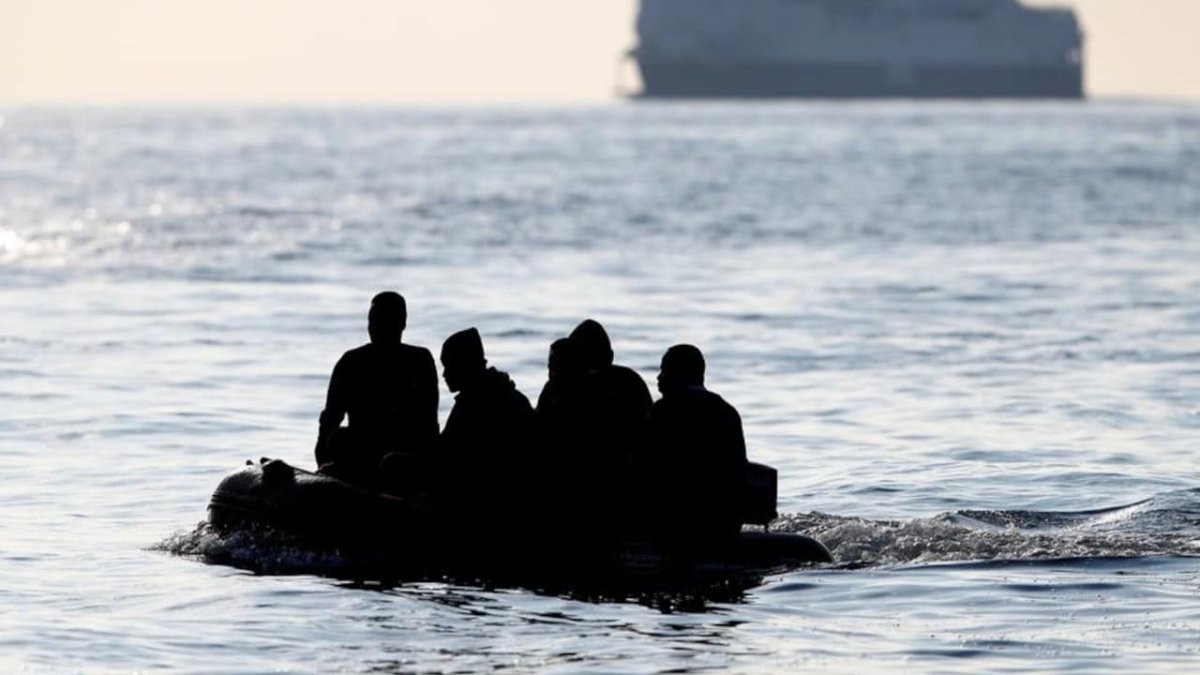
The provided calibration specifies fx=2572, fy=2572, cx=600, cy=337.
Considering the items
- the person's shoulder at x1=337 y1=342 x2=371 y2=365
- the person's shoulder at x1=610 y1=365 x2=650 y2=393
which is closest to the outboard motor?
the person's shoulder at x1=610 y1=365 x2=650 y2=393

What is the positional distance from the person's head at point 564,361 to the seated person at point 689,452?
533mm

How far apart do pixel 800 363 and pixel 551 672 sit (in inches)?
548

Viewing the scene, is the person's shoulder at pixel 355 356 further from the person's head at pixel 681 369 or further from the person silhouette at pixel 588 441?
the person's head at pixel 681 369

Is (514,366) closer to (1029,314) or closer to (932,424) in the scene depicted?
(932,424)

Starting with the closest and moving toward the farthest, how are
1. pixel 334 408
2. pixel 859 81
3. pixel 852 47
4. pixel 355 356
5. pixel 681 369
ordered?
1. pixel 681 369
2. pixel 355 356
3. pixel 334 408
4. pixel 852 47
5. pixel 859 81

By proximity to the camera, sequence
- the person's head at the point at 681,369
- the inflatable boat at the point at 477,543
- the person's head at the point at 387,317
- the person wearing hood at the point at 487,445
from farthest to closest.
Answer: the person's head at the point at 387,317 → the person wearing hood at the point at 487,445 → the inflatable boat at the point at 477,543 → the person's head at the point at 681,369

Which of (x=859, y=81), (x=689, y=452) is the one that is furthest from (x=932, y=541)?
(x=859, y=81)

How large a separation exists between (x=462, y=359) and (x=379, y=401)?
2.72ft

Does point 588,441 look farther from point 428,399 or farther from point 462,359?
point 428,399

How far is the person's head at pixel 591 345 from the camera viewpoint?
12.9 meters

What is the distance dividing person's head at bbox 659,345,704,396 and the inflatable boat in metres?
0.64

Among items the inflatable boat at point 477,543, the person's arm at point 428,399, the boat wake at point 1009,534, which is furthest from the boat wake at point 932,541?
the person's arm at point 428,399

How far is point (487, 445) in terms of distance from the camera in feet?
42.5

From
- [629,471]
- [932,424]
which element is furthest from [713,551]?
[932,424]
